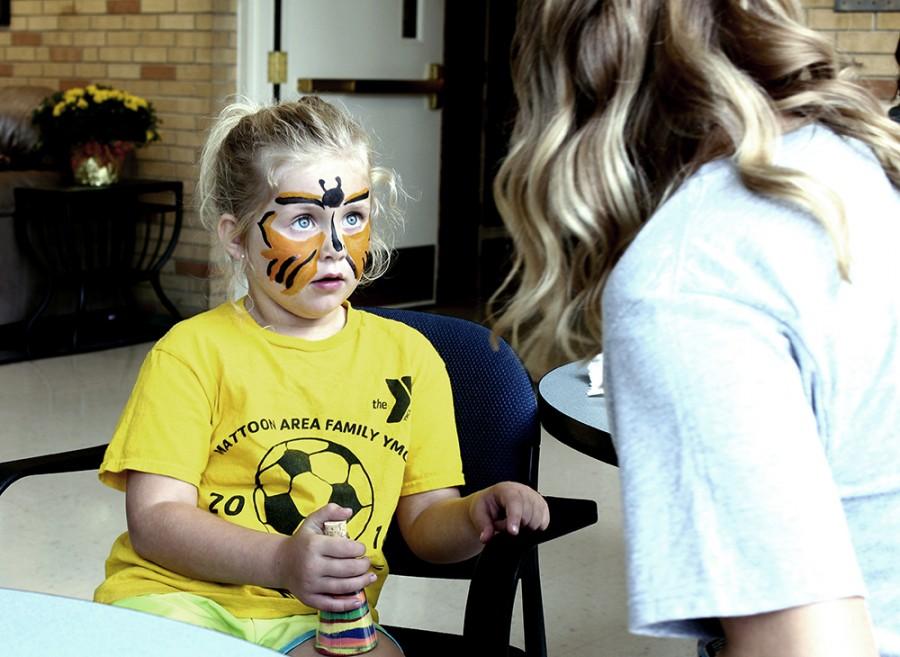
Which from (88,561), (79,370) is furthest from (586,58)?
(79,370)

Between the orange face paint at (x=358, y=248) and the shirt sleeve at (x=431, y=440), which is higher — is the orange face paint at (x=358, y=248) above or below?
above

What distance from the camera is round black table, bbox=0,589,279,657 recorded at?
888 mm

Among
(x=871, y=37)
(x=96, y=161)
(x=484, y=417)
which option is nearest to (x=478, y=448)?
(x=484, y=417)

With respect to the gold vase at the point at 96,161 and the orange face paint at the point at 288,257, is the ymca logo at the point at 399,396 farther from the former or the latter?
the gold vase at the point at 96,161

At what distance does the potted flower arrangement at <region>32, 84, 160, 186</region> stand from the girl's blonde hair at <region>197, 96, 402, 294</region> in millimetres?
4235

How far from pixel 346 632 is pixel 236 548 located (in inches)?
6.9

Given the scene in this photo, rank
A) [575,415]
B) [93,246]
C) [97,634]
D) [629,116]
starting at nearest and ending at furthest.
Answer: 1. [629,116]
2. [97,634]
3. [575,415]
4. [93,246]

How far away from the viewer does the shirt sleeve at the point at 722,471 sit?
0.63m

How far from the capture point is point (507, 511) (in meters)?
1.50

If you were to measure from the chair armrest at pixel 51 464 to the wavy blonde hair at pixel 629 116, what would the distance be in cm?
107

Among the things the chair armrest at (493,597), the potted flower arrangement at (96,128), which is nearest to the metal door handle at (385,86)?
the potted flower arrangement at (96,128)

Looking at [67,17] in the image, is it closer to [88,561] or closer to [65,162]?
[65,162]

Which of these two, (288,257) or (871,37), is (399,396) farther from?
(871,37)

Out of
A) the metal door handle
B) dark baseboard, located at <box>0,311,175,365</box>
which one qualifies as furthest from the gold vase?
the metal door handle
